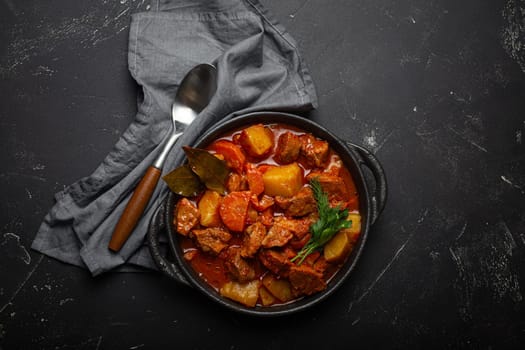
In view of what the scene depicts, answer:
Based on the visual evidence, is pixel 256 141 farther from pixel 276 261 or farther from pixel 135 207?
pixel 135 207

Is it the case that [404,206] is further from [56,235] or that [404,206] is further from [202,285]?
[56,235]

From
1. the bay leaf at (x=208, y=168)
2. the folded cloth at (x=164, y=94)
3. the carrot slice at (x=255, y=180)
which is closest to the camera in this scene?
the bay leaf at (x=208, y=168)

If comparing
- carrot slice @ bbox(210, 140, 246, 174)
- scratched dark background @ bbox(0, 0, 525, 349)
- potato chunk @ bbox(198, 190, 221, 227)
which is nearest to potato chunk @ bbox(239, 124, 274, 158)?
carrot slice @ bbox(210, 140, 246, 174)

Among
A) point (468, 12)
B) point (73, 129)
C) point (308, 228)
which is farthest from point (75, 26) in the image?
point (468, 12)

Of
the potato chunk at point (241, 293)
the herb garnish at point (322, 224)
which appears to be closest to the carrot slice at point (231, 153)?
the herb garnish at point (322, 224)

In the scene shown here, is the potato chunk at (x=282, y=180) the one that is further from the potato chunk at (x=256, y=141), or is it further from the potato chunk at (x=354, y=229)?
the potato chunk at (x=354, y=229)

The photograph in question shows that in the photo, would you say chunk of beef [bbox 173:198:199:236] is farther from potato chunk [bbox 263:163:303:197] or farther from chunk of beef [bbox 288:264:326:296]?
chunk of beef [bbox 288:264:326:296]
